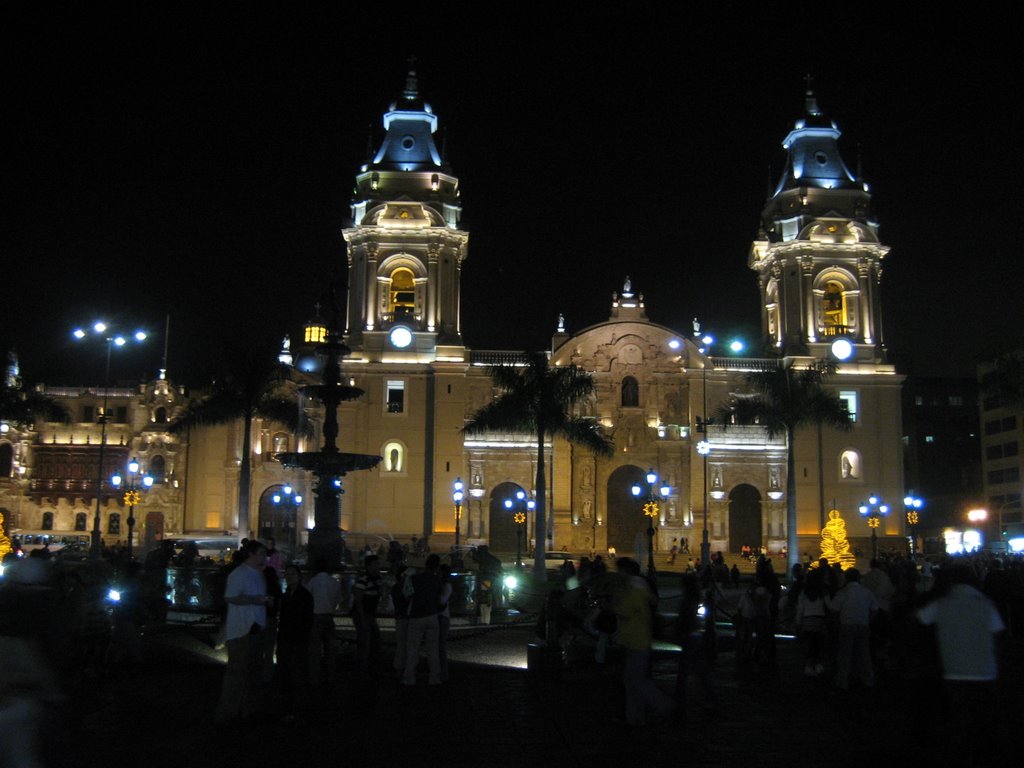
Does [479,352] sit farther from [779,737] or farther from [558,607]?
[779,737]

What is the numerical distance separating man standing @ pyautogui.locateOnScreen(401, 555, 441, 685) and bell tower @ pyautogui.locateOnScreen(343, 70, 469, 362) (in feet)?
139

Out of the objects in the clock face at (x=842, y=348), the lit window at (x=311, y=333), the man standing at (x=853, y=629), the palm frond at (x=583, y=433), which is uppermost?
the lit window at (x=311, y=333)

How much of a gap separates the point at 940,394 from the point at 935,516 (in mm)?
15813

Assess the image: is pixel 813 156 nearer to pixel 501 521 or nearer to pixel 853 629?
pixel 501 521

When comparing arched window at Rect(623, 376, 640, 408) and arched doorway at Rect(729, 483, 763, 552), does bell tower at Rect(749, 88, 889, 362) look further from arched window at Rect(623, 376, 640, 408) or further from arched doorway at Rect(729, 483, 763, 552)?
arched window at Rect(623, 376, 640, 408)

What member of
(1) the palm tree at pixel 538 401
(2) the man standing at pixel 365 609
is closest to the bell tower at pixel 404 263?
(1) the palm tree at pixel 538 401

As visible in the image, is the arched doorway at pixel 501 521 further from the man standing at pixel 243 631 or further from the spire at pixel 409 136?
the man standing at pixel 243 631

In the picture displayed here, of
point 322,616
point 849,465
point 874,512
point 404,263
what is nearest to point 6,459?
point 404,263

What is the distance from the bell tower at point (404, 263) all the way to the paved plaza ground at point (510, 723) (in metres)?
40.8

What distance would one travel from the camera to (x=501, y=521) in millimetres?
56875

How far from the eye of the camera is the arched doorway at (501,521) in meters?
56.5

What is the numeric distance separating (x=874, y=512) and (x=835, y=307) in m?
12.1

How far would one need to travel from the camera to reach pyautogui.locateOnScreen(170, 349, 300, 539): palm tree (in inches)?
1686

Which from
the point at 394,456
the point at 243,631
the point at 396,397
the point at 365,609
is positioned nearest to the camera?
the point at 243,631
